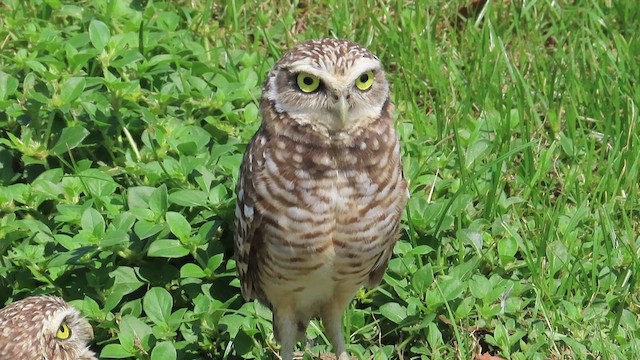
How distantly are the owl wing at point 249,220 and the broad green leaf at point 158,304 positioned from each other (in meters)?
0.34

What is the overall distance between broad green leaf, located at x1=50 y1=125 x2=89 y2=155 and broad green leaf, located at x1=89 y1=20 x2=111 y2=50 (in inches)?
22.4

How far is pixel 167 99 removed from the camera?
19.2 ft

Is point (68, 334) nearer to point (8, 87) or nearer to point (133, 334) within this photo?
point (133, 334)

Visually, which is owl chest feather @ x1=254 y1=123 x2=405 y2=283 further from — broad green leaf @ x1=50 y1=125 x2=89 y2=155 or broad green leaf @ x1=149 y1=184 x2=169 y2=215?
broad green leaf @ x1=50 y1=125 x2=89 y2=155

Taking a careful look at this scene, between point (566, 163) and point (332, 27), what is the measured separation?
154cm

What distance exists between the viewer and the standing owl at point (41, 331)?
4.27 metres

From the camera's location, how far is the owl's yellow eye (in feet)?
14.7

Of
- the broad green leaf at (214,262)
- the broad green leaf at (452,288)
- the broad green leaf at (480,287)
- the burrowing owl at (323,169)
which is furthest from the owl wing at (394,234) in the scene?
the broad green leaf at (214,262)

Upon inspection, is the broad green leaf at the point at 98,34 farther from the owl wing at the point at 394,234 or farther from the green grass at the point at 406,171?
the owl wing at the point at 394,234

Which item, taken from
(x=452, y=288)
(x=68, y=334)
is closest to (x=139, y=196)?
(x=68, y=334)

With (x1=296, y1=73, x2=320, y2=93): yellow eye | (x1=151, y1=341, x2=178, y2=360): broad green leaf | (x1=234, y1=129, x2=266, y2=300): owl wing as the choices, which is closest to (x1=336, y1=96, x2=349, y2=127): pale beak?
(x1=296, y1=73, x2=320, y2=93): yellow eye

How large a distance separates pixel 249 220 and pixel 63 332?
0.80m

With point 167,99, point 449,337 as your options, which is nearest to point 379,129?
point 449,337

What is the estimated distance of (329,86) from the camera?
441 centimetres
